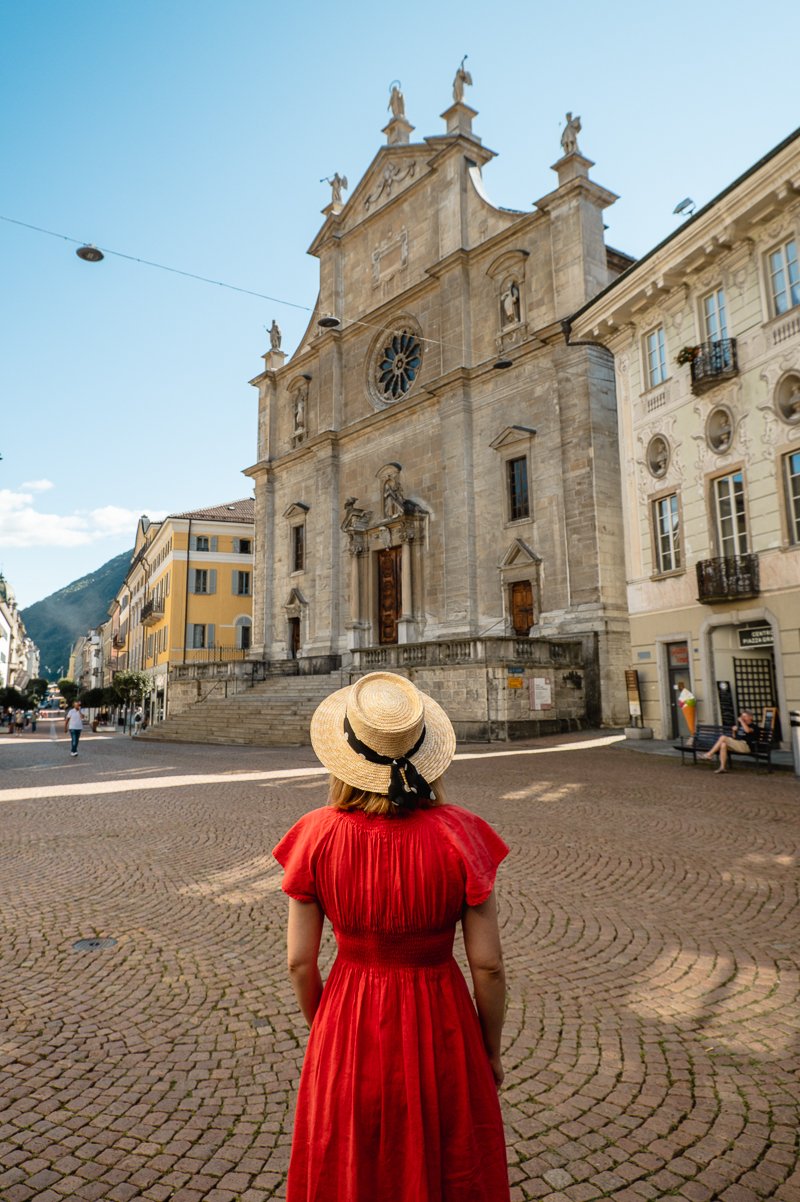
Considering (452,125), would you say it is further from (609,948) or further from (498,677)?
(609,948)

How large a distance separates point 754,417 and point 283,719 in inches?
666

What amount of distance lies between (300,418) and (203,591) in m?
13.5

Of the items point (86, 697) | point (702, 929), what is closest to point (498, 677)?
point (702, 929)

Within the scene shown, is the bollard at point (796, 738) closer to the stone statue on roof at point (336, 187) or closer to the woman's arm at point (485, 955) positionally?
the woman's arm at point (485, 955)

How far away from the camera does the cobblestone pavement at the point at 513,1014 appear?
294 cm

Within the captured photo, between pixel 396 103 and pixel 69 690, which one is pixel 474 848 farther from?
pixel 69 690

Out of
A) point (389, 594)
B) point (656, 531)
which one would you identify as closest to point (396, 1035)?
point (656, 531)

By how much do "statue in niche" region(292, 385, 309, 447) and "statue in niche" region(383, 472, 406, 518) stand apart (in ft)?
27.3

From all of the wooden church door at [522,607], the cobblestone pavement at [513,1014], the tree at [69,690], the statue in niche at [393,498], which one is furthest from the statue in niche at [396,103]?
the tree at [69,690]

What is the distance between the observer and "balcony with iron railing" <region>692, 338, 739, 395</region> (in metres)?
17.6

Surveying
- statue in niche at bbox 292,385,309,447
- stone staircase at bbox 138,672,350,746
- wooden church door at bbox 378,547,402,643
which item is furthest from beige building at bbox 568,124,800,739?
statue in niche at bbox 292,385,309,447

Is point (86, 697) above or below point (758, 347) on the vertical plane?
below

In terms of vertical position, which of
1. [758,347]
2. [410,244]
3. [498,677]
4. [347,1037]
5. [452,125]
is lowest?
[347,1037]

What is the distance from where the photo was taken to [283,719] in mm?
25750
